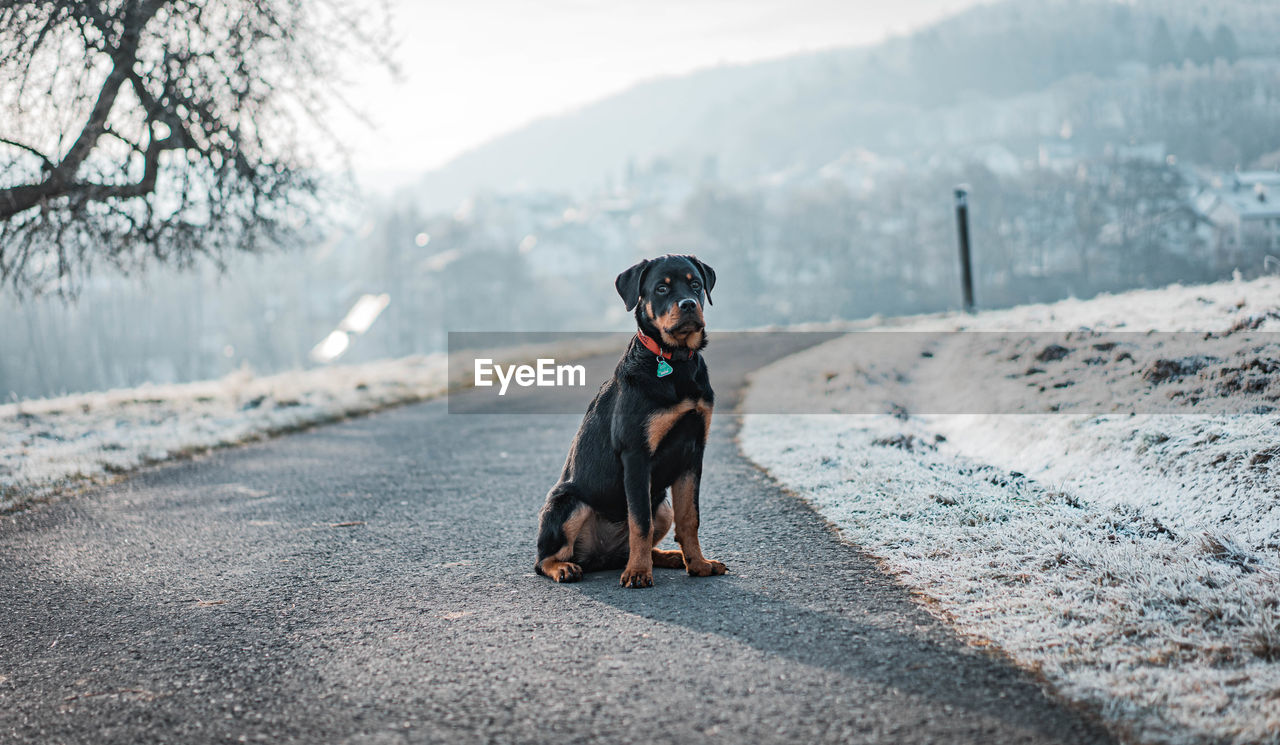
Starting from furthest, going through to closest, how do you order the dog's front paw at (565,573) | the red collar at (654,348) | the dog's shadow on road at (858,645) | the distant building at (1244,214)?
the distant building at (1244,214) < the dog's front paw at (565,573) < the red collar at (654,348) < the dog's shadow on road at (858,645)

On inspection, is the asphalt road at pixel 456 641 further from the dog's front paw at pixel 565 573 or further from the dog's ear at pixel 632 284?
the dog's ear at pixel 632 284

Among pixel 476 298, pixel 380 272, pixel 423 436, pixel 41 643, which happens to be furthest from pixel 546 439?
pixel 380 272

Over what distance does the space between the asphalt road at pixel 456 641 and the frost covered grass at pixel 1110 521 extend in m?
0.22

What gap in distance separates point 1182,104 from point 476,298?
224 feet

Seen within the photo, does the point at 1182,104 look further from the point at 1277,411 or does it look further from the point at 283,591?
the point at 283,591

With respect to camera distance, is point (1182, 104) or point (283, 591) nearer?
point (283, 591)

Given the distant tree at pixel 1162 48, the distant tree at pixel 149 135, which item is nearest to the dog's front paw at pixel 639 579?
the distant tree at pixel 149 135

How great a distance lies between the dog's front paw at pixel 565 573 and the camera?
4141 mm

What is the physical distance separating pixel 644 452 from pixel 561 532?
70 cm

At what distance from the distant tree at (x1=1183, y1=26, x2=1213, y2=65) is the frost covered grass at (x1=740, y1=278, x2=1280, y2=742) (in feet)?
55.4

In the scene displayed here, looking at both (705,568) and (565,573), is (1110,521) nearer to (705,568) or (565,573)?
(705,568)

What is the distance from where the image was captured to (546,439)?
9766mm

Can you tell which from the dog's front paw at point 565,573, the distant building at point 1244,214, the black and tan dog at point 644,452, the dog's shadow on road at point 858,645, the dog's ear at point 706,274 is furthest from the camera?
the distant building at point 1244,214

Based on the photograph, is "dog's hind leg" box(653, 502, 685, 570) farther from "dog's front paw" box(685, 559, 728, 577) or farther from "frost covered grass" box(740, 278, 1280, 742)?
"frost covered grass" box(740, 278, 1280, 742)
